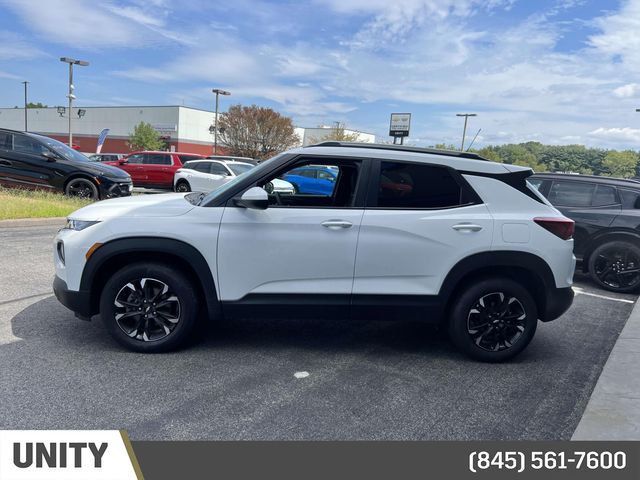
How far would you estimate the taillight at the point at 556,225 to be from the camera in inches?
159

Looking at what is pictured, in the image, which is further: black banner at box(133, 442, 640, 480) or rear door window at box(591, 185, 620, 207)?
rear door window at box(591, 185, 620, 207)

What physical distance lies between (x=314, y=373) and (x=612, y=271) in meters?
5.63

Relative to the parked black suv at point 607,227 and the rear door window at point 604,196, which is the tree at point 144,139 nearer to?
the parked black suv at point 607,227

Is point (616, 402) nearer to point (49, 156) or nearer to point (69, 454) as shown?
point (69, 454)

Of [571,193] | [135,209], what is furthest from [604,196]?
[135,209]

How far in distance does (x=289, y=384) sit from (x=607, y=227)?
5979 millimetres

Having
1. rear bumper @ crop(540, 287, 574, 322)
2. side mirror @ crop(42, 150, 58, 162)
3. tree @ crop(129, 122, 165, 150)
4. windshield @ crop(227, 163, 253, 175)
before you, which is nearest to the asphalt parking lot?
rear bumper @ crop(540, 287, 574, 322)

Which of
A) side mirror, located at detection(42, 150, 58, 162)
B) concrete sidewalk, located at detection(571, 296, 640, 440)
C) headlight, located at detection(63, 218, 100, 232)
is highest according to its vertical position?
side mirror, located at detection(42, 150, 58, 162)

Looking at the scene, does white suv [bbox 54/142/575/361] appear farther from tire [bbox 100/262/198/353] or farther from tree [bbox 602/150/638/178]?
tree [bbox 602/150/638/178]

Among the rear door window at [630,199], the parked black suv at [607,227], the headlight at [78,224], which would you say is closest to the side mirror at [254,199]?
the headlight at [78,224]

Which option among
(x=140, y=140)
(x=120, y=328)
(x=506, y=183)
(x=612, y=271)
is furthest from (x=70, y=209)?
(x=140, y=140)

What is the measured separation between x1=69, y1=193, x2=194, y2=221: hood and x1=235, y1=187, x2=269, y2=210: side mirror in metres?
0.46

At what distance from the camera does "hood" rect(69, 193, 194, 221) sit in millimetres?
3957

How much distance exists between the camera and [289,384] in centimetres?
366
